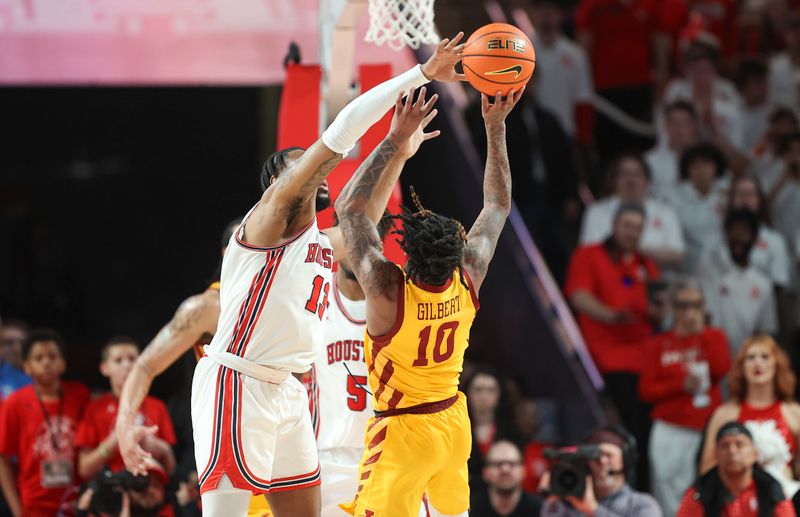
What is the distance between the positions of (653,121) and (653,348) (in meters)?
3.89

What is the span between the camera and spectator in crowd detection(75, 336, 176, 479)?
26.9 feet

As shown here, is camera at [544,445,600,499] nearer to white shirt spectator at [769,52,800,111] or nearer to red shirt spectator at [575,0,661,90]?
red shirt spectator at [575,0,661,90]

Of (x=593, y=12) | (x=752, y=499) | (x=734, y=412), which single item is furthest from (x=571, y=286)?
(x=593, y=12)

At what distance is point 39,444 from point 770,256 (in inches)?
230

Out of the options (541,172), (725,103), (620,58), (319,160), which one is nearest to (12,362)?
(541,172)

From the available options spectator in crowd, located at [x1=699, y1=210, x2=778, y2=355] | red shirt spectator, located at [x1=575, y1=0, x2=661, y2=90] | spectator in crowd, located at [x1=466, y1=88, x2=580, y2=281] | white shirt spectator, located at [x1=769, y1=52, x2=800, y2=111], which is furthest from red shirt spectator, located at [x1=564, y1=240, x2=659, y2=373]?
white shirt spectator, located at [x1=769, y1=52, x2=800, y2=111]

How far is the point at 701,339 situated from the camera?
906 cm

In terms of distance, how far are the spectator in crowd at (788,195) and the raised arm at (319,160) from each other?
6069 millimetres

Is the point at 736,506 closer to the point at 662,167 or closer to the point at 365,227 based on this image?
the point at 365,227

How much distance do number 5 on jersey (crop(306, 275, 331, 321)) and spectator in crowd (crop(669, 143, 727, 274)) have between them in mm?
5522

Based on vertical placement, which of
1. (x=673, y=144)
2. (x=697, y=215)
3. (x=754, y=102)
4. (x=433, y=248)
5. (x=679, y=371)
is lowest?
(x=679, y=371)

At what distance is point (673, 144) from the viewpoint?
1112 cm

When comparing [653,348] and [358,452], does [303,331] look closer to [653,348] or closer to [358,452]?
[358,452]

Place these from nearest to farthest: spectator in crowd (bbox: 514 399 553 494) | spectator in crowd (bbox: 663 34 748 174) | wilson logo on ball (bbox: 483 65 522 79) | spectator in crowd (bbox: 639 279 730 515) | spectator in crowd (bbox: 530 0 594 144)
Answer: wilson logo on ball (bbox: 483 65 522 79), spectator in crowd (bbox: 639 279 730 515), spectator in crowd (bbox: 514 399 553 494), spectator in crowd (bbox: 663 34 748 174), spectator in crowd (bbox: 530 0 594 144)
